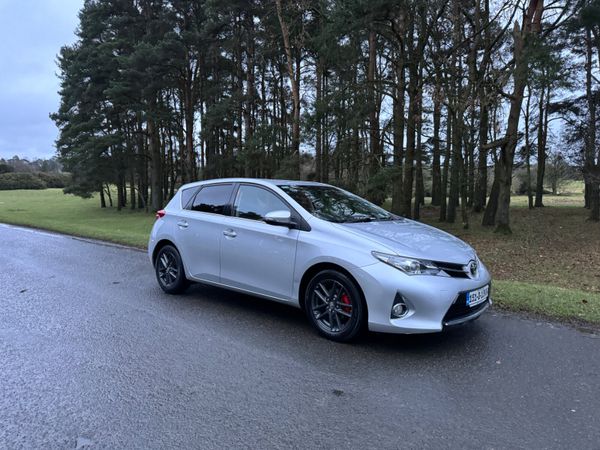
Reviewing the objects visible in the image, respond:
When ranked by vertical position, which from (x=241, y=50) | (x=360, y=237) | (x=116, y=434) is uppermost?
(x=241, y=50)

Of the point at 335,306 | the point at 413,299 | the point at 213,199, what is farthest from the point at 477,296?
the point at 213,199

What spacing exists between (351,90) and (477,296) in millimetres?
12159

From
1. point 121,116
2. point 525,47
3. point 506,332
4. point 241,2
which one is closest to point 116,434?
point 506,332

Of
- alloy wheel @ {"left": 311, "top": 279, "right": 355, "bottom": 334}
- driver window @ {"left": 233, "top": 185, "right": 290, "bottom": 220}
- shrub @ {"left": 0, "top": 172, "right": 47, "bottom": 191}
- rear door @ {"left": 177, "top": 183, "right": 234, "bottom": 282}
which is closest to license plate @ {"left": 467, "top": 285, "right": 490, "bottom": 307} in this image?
alloy wheel @ {"left": 311, "top": 279, "right": 355, "bottom": 334}

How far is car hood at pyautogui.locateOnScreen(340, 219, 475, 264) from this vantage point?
4.09 meters

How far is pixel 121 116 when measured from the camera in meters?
34.4

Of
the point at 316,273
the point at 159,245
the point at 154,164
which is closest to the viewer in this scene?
the point at 316,273

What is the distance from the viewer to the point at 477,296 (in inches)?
165

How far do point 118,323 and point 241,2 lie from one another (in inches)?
749

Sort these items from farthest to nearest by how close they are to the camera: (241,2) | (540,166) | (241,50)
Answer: (540,166)
(241,50)
(241,2)

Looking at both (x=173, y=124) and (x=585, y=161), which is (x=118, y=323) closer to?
(x=585, y=161)

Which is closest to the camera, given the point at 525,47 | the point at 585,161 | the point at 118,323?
the point at 118,323

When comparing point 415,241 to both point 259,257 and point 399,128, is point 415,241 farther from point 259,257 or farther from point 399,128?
point 399,128

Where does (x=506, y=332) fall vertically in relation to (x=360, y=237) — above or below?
below
